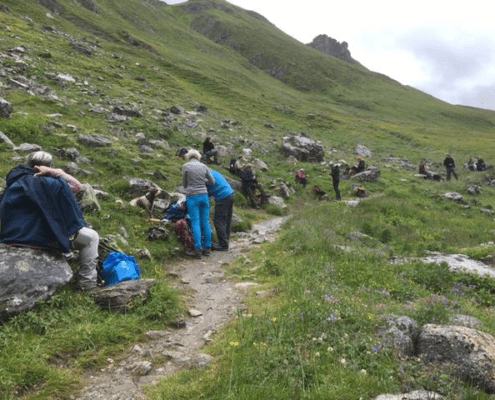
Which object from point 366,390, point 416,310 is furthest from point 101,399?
point 416,310

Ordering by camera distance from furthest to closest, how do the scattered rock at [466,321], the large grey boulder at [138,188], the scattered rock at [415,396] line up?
the large grey boulder at [138,188], the scattered rock at [466,321], the scattered rock at [415,396]

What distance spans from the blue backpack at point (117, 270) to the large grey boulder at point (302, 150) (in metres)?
24.7

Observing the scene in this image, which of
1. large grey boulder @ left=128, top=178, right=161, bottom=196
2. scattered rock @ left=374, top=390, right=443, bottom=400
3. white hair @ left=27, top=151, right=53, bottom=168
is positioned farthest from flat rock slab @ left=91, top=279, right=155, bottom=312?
large grey boulder @ left=128, top=178, right=161, bottom=196

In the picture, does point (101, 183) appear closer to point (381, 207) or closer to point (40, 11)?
point (381, 207)

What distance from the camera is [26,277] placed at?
553 centimetres

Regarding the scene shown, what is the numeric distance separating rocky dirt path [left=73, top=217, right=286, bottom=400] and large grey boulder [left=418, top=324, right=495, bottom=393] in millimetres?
3038

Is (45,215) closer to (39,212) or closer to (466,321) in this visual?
(39,212)

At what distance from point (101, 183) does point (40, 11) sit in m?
56.8

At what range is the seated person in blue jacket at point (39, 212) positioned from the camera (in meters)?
5.91

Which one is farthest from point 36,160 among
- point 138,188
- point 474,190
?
point 474,190

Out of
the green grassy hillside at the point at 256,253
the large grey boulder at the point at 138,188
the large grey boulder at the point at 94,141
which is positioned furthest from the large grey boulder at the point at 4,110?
the large grey boulder at the point at 138,188

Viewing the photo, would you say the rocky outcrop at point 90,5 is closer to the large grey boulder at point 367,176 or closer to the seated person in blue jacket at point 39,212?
the large grey boulder at point 367,176

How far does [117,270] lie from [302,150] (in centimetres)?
2569

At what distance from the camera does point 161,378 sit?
4.77m
